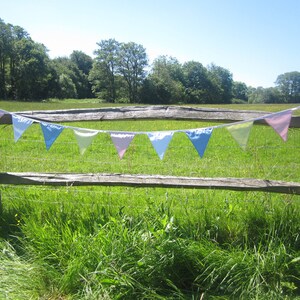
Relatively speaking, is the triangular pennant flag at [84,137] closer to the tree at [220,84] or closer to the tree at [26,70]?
the tree at [220,84]

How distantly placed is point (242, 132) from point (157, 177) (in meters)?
1.03

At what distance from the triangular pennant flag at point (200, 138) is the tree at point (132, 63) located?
75538 mm

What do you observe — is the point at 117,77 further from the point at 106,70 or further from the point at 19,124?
the point at 19,124

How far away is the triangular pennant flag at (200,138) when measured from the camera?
314 cm

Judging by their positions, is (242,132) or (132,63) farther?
(132,63)

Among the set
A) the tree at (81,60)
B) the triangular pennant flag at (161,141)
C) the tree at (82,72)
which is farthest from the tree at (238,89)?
the triangular pennant flag at (161,141)

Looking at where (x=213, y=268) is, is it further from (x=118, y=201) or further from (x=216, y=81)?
(x=216, y=81)

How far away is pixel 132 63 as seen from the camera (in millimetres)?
81375

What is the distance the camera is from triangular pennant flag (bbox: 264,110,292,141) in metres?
3.02

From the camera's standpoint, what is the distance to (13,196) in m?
3.96

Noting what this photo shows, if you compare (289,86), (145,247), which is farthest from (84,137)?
(289,86)

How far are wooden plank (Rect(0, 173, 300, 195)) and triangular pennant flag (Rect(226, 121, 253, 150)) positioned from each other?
45 cm

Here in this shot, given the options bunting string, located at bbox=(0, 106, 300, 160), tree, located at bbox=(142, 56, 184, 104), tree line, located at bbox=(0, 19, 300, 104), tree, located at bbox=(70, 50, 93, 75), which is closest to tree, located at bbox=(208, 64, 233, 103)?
tree line, located at bbox=(0, 19, 300, 104)

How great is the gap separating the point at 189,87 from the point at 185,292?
2952 inches
